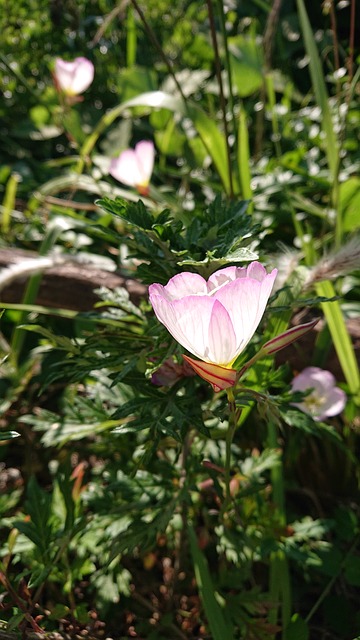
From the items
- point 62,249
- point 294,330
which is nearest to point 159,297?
point 294,330

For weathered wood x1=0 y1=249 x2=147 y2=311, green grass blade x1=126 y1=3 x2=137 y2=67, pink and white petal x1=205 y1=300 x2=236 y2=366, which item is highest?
green grass blade x1=126 y1=3 x2=137 y2=67

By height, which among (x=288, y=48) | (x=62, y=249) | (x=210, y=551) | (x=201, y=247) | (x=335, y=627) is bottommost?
(x=335, y=627)

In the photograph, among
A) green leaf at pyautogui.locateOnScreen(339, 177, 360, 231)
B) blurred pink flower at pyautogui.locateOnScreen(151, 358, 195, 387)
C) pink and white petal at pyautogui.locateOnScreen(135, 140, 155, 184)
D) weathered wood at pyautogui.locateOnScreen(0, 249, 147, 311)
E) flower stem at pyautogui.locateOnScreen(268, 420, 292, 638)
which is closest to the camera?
blurred pink flower at pyautogui.locateOnScreen(151, 358, 195, 387)

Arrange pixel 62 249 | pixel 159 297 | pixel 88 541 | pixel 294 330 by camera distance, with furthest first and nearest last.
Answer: pixel 62 249
pixel 88 541
pixel 294 330
pixel 159 297

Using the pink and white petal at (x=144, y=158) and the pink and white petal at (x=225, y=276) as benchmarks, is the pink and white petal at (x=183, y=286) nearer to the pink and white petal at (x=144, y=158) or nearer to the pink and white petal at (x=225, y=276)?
the pink and white petal at (x=225, y=276)

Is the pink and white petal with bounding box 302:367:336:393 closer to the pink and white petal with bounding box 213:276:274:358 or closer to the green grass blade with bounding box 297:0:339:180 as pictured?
the green grass blade with bounding box 297:0:339:180

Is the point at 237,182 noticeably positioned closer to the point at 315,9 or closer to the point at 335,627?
the point at 335,627

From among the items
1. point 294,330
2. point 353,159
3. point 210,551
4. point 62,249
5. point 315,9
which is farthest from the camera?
point 315,9

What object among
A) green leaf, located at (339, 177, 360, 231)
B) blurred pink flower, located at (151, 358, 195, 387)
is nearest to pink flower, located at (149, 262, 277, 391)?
blurred pink flower, located at (151, 358, 195, 387)
